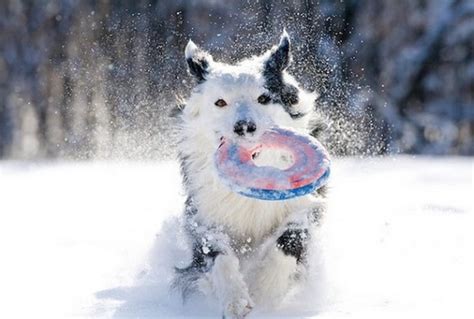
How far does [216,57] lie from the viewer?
14961mm

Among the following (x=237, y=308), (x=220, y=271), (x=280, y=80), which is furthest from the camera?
(x=280, y=80)

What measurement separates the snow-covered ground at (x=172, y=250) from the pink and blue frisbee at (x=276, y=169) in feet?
1.92

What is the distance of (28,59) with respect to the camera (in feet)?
60.5

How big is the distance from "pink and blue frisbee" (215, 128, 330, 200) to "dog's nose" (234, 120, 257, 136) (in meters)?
0.09

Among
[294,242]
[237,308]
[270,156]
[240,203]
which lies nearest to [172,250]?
[240,203]

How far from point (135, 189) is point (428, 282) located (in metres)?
4.82

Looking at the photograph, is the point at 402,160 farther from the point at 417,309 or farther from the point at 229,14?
the point at 417,309

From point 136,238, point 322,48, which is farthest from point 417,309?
point 322,48

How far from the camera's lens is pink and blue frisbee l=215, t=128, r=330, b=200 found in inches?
194

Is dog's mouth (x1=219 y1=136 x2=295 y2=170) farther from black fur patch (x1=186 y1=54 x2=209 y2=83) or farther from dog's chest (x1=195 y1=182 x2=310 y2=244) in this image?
black fur patch (x1=186 y1=54 x2=209 y2=83)

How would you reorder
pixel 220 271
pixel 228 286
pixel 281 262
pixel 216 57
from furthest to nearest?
pixel 216 57 < pixel 281 262 < pixel 220 271 < pixel 228 286

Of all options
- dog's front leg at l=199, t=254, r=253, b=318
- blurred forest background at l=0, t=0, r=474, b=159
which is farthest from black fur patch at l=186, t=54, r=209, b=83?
blurred forest background at l=0, t=0, r=474, b=159

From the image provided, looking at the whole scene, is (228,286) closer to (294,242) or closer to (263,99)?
A: (294,242)

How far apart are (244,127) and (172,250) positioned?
1.49 m
